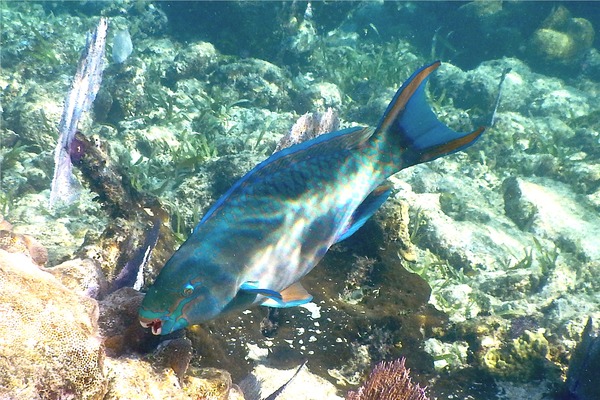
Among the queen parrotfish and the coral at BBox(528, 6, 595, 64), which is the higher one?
the coral at BBox(528, 6, 595, 64)

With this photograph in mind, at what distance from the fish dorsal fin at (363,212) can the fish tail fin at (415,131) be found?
0.19 meters

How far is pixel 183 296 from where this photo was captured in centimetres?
163

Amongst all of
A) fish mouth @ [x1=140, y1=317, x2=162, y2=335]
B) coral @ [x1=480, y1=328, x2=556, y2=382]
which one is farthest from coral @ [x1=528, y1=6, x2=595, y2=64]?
fish mouth @ [x1=140, y1=317, x2=162, y2=335]

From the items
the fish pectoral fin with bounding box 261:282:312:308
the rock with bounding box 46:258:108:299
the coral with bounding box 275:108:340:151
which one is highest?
the fish pectoral fin with bounding box 261:282:312:308

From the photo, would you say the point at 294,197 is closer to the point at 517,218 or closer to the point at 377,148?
the point at 377,148

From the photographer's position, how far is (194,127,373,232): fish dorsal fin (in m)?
1.89

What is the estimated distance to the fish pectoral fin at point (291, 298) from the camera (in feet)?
5.90

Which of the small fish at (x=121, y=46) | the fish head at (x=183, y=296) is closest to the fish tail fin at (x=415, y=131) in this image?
the fish head at (x=183, y=296)

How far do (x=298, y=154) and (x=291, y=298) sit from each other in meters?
0.69

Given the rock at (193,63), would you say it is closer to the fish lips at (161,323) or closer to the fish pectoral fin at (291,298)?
the fish pectoral fin at (291,298)

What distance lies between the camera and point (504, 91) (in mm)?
11625

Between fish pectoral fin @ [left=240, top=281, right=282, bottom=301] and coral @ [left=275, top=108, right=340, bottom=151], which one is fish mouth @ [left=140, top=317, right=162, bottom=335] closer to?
fish pectoral fin @ [left=240, top=281, right=282, bottom=301]

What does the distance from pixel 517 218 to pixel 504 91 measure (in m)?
5.94

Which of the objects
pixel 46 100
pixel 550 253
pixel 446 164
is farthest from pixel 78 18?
pixel 550 253
